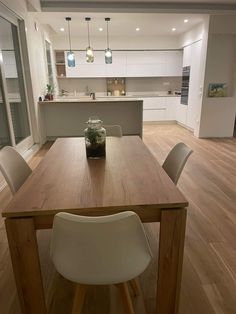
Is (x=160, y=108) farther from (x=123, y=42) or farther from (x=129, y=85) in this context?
(x=123, y=42)

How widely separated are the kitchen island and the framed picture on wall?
1.67 metres

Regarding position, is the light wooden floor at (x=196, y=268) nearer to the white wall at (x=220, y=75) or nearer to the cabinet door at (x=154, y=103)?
the white wall at (x=220, y=75)

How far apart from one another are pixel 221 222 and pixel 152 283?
1.07m

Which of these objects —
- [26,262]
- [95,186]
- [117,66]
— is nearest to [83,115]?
[117,66]

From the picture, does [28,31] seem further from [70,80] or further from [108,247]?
[108,247]

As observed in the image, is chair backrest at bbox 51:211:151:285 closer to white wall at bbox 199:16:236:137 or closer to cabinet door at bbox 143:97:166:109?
white wall at bbox 199:16:236:137

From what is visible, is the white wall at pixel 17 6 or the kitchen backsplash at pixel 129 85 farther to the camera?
the kitchen backsplash at pixel 129 85

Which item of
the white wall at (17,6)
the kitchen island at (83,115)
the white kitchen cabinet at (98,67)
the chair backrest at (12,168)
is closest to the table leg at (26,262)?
the chair backrest at (12,168)

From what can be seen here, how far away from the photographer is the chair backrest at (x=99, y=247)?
90cm

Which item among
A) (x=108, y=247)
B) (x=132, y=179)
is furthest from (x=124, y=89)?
(x=108, y=247)

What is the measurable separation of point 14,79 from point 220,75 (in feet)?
14.2

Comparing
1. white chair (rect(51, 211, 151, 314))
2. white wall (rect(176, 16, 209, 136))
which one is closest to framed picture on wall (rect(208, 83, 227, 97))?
white wall (rect(176, 16, 209, 136))

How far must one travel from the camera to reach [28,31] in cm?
436

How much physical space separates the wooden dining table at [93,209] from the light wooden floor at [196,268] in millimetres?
254
